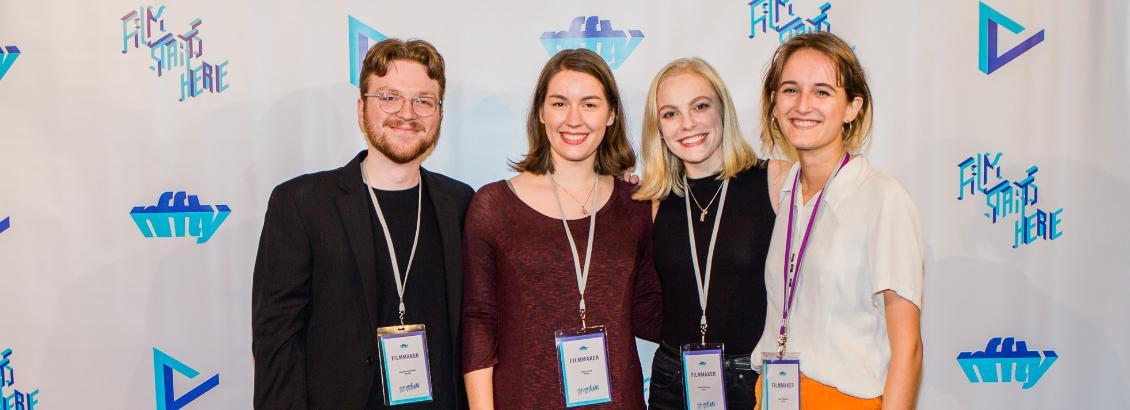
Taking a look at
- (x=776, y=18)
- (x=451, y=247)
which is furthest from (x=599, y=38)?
(x=451, y=247)

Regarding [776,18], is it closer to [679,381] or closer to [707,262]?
[707,262]

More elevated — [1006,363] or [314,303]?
[314,303]

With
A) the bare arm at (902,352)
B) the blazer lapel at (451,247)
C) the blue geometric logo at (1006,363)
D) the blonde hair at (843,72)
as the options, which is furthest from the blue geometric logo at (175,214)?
the blue geometric logo at (1006,363)

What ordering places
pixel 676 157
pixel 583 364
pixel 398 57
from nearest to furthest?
1. pixel 583 364
2. pixel 398 57
3. pixel 676 157

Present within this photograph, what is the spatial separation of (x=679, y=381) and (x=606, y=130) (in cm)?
86

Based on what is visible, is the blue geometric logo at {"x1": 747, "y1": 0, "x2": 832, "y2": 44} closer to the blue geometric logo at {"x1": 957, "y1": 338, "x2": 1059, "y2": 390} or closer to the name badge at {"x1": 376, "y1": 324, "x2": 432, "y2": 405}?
the blue geometric logo at {"x1": 957, "y1": 338, "x2": 1059, "y2": 390}

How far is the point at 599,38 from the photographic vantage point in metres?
3.25

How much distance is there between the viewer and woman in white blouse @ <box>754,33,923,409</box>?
1759mm

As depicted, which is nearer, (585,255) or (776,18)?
(585,255)

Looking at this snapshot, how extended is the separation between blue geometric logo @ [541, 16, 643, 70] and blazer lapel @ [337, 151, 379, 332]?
127 cm

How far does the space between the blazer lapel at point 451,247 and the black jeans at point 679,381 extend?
2.12ft

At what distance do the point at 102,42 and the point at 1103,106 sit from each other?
4323mm

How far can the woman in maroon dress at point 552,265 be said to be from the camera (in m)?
2.23

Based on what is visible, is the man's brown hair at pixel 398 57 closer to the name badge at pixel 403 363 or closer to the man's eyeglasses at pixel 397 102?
the man's eyeglasses at pixel 397 102
